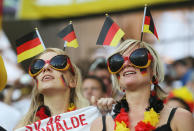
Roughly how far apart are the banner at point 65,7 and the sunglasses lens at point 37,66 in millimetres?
4609

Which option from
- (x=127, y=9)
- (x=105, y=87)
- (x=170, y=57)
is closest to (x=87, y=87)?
(x=105, y=87)

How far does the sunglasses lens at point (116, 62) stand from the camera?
9.00 ft

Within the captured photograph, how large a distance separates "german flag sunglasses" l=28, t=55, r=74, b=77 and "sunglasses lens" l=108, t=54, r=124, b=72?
1.92ft

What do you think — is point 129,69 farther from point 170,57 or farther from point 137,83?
point 170,57

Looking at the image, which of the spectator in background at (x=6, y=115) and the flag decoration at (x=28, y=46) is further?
the flag decoration at (x=28, y=46)

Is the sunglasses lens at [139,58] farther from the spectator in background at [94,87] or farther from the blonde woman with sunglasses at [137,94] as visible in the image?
the spectator in background at [94,87]

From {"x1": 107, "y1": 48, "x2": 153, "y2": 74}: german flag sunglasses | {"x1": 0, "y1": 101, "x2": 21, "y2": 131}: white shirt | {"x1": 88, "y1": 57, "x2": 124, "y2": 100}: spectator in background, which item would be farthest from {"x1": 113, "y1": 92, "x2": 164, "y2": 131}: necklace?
{"x1": 88, "y1": 57, "x2": 124, "y2": 100}: spectator in background

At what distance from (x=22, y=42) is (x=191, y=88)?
284 cm

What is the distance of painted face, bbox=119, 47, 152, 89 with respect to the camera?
107 inches

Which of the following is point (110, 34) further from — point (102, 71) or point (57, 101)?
point (102, 71)

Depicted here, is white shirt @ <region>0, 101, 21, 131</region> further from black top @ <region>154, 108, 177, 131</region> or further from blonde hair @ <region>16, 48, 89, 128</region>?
black top @ <region>154, 108, 177, 131</region>

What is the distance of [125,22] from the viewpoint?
26.2ft

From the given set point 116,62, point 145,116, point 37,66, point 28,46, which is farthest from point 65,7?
point 145,116

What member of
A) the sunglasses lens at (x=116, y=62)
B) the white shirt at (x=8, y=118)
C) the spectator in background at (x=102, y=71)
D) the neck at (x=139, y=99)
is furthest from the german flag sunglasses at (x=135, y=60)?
the spectator in background at (x=102, y=71)
